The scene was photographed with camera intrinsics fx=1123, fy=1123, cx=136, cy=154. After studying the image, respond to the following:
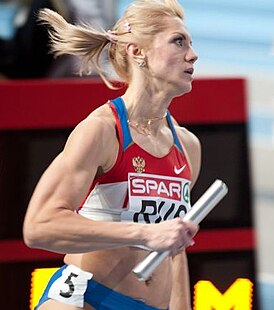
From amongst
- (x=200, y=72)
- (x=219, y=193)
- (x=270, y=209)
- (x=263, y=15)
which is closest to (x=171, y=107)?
(x=270, y=209)

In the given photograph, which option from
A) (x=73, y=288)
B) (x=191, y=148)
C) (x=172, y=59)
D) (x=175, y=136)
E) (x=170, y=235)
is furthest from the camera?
(x=191, y=148)

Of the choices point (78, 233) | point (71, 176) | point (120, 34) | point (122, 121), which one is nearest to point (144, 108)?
point (122, 121)

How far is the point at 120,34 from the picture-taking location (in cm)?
304

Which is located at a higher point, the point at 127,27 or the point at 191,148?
the point at 127,27

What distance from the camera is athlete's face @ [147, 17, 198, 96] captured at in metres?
2.97

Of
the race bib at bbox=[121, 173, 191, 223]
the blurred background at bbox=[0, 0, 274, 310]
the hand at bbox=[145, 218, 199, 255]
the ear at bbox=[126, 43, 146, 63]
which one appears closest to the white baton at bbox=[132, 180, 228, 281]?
the hand at bbox=[145, 218, 199, 255]

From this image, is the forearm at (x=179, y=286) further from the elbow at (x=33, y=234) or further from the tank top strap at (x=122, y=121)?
the elbow at (x=33, y=234)

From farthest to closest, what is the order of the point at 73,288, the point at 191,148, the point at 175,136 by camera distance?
the point at 191,148, the point at 175,136, the point at 73,288

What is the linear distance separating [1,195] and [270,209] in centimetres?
93

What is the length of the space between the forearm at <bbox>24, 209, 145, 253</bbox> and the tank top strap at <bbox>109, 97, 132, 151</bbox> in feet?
0.92

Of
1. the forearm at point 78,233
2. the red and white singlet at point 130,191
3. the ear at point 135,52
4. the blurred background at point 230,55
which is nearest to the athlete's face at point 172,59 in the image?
the ear at point 135,52

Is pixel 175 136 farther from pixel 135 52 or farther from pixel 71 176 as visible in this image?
pixel 71 176

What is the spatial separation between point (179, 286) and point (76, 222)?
1.82 ft

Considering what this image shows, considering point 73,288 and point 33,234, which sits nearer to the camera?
Answer: point 33,234
